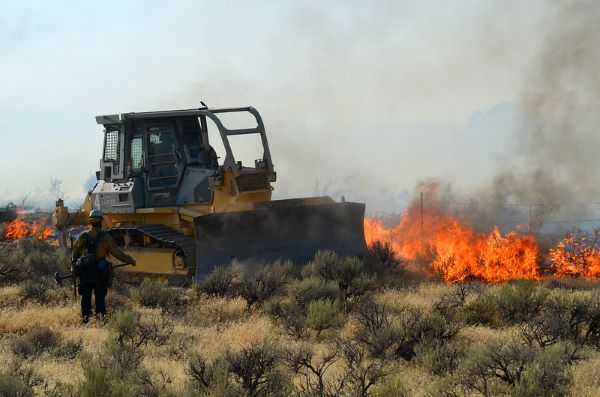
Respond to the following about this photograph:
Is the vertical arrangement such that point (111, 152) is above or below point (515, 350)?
above

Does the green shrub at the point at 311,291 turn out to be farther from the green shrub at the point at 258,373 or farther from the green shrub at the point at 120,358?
the green shrub at the point at 258,373

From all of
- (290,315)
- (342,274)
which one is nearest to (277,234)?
(342,274)

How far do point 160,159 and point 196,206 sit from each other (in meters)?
1.56

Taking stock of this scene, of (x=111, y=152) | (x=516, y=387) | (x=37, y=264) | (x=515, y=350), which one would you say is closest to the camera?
(x=516, y=387)

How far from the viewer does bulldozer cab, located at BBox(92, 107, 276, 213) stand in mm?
17469

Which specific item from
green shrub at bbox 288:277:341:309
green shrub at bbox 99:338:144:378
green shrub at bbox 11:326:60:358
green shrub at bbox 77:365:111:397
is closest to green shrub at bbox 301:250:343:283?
green shrub at bbox 288:277:341:309

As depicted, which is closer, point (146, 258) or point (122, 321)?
point (122, 321)

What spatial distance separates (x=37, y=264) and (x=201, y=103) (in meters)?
6.27

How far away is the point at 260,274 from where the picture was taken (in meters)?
14.4

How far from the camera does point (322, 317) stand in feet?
A: 37.3

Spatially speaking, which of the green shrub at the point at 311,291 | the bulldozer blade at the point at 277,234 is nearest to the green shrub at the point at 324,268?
the bulldozer blade at the point at 277,234

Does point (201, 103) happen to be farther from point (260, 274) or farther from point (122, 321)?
point (122, 321)

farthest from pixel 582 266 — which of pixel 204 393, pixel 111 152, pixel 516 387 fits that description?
pixel 204 393

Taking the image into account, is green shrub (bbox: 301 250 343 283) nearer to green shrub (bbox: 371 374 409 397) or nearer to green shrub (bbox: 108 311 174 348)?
green shrub (bbox: 108 311 174 348)
